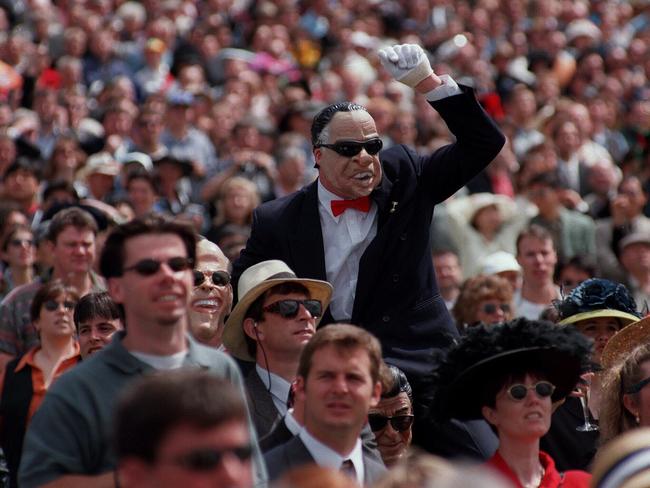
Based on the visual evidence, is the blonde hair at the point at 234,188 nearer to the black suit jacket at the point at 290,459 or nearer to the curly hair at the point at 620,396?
the curly hair at the point at 620,396

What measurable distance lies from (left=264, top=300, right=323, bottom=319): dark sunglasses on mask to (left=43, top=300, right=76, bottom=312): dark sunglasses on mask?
2211mm

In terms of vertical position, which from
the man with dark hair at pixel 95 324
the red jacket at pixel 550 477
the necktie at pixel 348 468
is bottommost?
the red jacket at pixel 550 477

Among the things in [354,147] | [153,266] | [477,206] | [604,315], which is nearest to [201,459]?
[153,266]

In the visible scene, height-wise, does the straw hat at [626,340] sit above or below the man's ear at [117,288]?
below

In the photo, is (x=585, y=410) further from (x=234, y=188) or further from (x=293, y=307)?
(x=234, y=188)

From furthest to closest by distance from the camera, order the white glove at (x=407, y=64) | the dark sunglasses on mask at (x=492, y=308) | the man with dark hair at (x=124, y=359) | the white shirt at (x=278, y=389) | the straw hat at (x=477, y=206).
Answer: the straw hat at (x=477, y=206), the dark sunglasses on mask at (x=492, y=308), the white glove at (x=407, y=64), the white shirt at (x=278, y=389), the man with dark hair at (x=124, y=359)

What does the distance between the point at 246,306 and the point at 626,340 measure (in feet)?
6.20

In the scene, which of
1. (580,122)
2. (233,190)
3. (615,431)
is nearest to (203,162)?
(233,190)

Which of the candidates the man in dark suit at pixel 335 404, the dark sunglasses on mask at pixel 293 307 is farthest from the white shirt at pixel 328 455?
the dark sunglasses on mask at pixel 293 307

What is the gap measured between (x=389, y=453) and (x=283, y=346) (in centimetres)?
71

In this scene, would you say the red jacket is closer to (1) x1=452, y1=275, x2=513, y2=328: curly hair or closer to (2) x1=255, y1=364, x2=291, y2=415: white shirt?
(2) x1=255, y1=364, x2=291, y2=415: white shirt

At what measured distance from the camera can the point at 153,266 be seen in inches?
200

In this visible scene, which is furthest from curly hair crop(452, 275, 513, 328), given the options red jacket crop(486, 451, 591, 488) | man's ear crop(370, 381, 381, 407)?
man's ear crop(370, 381, 381, 407)

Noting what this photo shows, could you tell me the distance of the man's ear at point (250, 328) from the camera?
6957 mm
